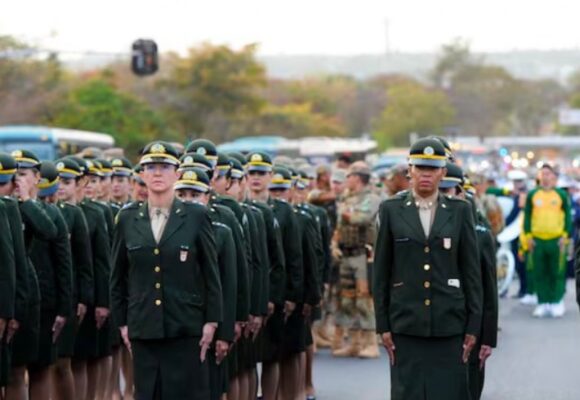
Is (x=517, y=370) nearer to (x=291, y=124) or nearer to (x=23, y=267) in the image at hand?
(x=23, y=267)

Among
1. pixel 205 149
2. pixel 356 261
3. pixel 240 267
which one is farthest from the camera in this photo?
pixel 356 261

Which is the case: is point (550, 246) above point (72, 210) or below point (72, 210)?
Answer: below

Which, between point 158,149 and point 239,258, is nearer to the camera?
point 158,149

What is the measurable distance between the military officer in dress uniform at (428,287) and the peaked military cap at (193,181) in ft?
4.39

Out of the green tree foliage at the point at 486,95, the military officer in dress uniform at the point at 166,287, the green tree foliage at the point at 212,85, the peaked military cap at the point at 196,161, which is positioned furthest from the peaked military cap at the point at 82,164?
the green tree foliage at the point at 486,95

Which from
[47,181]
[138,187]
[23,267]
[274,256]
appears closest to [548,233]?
[138,187]

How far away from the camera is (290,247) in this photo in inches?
583

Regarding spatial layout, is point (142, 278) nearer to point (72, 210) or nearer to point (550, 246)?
point (72, 210)

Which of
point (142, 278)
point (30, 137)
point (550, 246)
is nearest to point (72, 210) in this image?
point (142, 278)

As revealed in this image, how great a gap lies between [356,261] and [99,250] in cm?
604

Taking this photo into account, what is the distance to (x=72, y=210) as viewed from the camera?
543 inches

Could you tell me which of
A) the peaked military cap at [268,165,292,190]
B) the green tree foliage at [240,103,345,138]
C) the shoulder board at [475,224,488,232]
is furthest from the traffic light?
the green tree foliage at [240,103,345,138]

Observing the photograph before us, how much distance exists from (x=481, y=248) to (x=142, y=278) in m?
2.58

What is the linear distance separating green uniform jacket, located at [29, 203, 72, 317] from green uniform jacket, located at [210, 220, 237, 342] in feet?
4.85
